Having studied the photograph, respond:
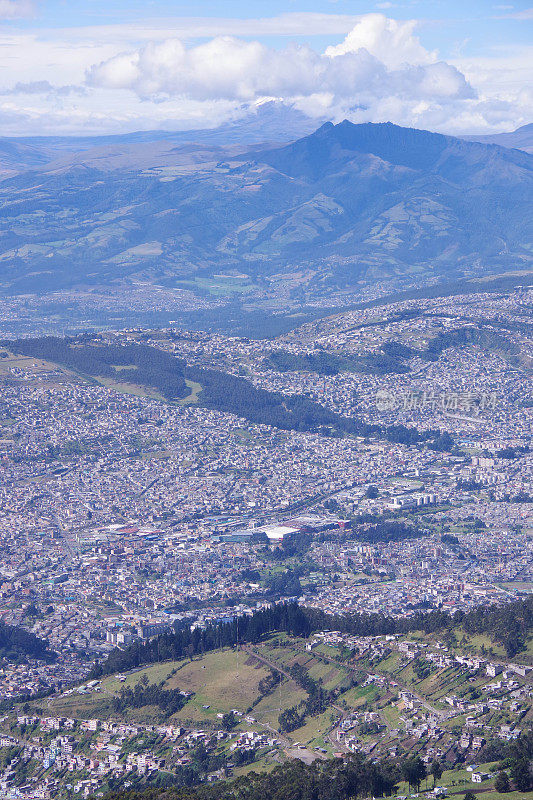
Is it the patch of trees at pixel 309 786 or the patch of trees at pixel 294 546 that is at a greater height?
the patch of trees at pixel 309 786

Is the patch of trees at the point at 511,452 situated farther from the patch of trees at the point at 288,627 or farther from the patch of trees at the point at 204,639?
the patch of trees at the point at 204,639

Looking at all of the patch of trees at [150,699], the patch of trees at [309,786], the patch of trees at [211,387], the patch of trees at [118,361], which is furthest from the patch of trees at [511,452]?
the patch of trees at [309,786]

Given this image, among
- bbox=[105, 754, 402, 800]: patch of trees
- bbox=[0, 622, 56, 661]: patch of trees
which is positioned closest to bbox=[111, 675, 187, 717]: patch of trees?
bbox=[105, 754, 402, 800]: patch of trees

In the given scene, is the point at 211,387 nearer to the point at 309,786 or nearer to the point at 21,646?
the point at 21,646

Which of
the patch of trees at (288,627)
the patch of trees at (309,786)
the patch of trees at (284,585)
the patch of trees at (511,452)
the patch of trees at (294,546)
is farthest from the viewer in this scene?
the patch of trees at (511,452)

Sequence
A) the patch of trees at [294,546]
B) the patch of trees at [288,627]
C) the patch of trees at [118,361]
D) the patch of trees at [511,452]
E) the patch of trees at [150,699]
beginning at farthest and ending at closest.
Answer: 1. the patch of trees at [118,361]
2. the patch of trees at [511,452]
3. the patch of trees at [294,546]
4. the patch of trees at [288,627]
5. the patch of trees at [150,699]

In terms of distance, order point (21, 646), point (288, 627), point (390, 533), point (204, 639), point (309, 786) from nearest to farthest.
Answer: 1. point (309, 786)
2. point (204, 639)
3. point (288, 627)
4. point (21, 646)
5. point (390, 533)

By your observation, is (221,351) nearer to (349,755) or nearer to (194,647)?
(194,647)

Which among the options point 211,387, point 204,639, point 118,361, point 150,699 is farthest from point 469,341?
point 150,699

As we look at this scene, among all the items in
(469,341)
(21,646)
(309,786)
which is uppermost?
(309,786)
